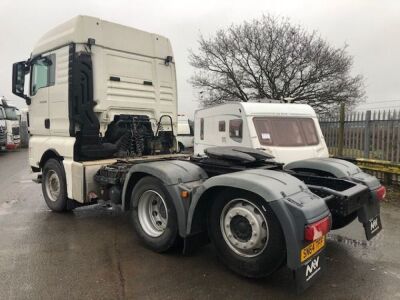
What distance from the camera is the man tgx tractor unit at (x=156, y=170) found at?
11.8ft

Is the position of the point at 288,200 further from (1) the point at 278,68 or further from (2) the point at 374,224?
(1) the point at 278,68

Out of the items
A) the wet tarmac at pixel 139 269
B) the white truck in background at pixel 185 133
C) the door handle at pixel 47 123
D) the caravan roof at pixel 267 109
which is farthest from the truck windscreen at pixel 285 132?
the white truck in background at pixel 185 133

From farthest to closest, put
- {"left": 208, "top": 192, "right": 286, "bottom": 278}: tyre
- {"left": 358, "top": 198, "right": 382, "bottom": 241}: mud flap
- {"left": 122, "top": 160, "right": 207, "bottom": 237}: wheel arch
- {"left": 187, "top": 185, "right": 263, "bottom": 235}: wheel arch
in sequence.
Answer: {"left": 358, "top": 198, "right": 382, "bottom": 241}: mud flap, {"left": 122, "top": 160, "right": 207, "bottom": 237}: wheel arch, {"left": 187, "top": 185, "right": 263, "bottom": 235}: wheel arch, {"left": 208, "top": 192, "right": 286, "bottom": 278}: tyre

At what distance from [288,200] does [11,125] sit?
2229 cm

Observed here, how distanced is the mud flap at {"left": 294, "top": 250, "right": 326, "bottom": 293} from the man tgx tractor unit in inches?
0.5

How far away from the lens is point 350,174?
489 centimetres

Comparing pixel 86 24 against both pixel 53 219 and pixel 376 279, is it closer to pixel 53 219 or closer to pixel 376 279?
pixel 53 219

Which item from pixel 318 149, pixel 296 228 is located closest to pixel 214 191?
pixel 296 228

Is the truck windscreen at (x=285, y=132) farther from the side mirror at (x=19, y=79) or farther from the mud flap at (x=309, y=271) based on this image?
the mud flap at (x=309, y=271)

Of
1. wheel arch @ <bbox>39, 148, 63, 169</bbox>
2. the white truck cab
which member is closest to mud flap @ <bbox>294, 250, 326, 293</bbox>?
the white truck cab

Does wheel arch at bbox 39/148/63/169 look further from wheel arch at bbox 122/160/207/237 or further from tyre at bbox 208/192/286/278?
tyre at bbox 208/192/286/278

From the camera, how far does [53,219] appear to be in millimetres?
6402

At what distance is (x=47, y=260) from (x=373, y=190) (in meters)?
3.98

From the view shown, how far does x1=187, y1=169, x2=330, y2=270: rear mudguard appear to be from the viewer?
330cm
